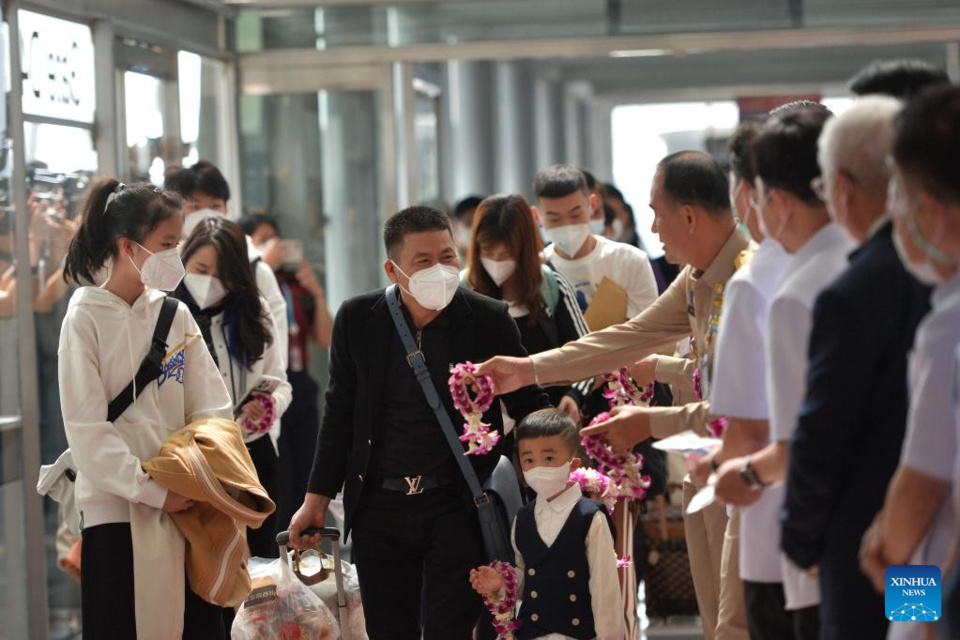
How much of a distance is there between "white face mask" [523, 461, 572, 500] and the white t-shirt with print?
5.13ft

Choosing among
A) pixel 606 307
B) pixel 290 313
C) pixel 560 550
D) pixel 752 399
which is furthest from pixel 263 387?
pixel 752 399

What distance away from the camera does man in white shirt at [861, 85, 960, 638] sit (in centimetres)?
234

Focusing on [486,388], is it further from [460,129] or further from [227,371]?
[460,129]

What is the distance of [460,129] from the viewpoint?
14.6 m

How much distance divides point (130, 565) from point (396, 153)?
5.66 metres

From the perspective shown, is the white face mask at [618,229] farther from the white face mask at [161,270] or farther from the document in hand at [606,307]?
the white face mask at [161,270]

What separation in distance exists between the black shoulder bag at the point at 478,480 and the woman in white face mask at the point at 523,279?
1131 millimetres

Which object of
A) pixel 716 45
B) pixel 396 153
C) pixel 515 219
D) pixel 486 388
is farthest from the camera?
pixel 396 153

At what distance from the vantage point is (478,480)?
14.5 feet

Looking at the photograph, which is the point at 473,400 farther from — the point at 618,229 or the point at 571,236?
the point at 618,229

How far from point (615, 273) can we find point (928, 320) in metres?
3.82

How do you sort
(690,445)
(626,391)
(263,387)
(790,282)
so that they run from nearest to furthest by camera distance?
(790,282), (690,445), (626,391), (263,387)

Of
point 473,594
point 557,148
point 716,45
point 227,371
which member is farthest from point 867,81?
point 557,148

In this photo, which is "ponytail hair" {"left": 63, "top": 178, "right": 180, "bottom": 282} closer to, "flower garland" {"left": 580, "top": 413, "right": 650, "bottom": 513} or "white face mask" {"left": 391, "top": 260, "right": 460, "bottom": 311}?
"white face mask" {"left": 391, "top": 260, "right": 460, "bottom": 311}
